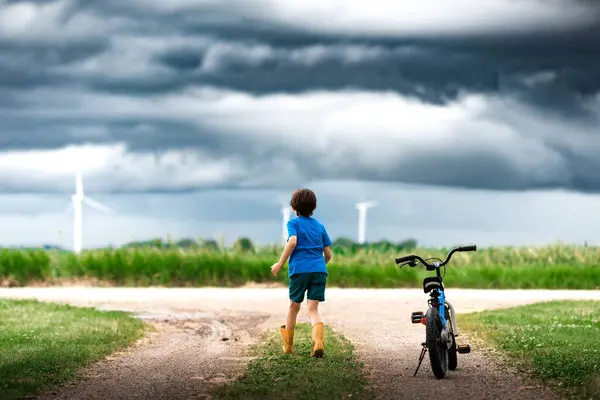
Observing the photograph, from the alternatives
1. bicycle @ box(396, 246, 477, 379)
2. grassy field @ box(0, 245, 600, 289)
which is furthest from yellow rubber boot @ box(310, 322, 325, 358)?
grassy field @ box(0, 245, 600, 289)

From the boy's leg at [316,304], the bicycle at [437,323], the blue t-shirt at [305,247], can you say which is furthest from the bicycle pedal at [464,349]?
the blue t-shirt at [305,247]

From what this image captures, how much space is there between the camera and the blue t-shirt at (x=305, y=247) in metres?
11.9

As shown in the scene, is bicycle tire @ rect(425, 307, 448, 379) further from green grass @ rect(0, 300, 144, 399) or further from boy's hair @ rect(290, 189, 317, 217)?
green grass @ rect(0, 300, 144, 399)

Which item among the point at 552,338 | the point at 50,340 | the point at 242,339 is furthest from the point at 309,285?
the point at 50,340

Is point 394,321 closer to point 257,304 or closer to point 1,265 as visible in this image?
point 257,304

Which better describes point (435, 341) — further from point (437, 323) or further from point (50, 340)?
point (50, 340)

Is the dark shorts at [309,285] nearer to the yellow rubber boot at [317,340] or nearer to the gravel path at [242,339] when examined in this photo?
the yellow rubber boot at [317,340]

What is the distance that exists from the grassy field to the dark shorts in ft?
57.7

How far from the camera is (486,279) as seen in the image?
30438 mm

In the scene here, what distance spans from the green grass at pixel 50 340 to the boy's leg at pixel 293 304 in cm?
259

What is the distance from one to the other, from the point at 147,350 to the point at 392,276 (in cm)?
1650

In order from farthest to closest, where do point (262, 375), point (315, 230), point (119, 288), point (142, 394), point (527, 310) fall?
1. point (119, 288)
2. point (527, 310)
3. point (315, 230)
4. point (262, 375)
5. point (142, 394)

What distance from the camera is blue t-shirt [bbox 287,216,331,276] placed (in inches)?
469

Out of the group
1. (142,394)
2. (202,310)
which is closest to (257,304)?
(202,310)
